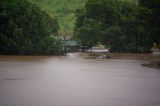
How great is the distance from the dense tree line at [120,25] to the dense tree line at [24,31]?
7.87 metres

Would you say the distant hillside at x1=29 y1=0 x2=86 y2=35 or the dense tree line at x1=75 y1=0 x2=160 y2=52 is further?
the distant hillside at x1=29 y1=0 x2=86 y2=35

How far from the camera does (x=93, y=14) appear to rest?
51.3 meters

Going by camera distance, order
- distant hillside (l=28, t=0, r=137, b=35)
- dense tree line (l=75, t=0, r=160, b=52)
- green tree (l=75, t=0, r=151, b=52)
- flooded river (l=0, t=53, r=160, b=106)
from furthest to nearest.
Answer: distant hillside (l=28, t=0, r=137, b=35), dense tree line (l=75, t=0, r=160, b=52), green tree (l=75, t=0, r=151, b=52), flooded river (l=0, t=53, r=160, b=106)

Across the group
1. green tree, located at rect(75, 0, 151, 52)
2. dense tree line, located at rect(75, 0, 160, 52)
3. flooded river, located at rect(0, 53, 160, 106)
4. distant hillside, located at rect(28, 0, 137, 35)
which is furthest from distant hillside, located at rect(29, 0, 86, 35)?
flooded river, located at rect(0, 53, 160, 106)

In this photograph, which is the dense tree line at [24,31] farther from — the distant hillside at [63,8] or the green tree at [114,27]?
the distant hillside at [63,8]

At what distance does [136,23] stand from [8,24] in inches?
616

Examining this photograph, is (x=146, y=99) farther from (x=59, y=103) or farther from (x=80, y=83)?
(x=80, y=83)

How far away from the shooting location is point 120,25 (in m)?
49.8

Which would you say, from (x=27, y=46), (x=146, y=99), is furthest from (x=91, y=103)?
(x=27, y=46)

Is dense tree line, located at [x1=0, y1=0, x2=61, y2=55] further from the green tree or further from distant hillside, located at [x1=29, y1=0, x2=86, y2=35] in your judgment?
distant hillside, located at [x1=29, y1=0, x2=86, y2=35]

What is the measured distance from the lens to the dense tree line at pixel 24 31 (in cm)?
4038

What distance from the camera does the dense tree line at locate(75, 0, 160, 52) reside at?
48.5 meters

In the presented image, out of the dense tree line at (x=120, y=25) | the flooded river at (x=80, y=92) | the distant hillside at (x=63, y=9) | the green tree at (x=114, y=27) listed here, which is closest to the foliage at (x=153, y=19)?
the dense tree line at (x=120, y=25)

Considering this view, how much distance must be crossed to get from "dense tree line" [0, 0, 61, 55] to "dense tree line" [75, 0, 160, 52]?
25.8ft
